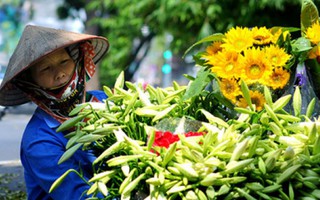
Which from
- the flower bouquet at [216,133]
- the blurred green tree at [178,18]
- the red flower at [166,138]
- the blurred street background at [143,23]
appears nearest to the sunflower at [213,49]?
the flower bouquet at [216,133]

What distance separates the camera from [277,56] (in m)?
2.00

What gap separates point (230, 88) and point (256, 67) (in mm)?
109

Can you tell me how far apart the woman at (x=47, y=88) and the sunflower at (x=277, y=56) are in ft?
2.35

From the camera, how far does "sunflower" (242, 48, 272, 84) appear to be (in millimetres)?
1983

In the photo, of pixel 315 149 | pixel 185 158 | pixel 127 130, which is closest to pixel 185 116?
pixel 127 130

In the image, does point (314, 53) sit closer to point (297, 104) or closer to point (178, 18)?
point (297, 104)

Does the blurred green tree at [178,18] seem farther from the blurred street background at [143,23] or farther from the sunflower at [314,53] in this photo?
the sunflower at [314,53]

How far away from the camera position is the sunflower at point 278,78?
6.61ft

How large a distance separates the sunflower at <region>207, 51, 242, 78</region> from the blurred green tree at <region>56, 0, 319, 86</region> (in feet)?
25.1

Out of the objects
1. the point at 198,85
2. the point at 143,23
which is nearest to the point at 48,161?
the point at 198,85

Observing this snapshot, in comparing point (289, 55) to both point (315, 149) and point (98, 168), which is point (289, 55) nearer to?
point (315, 149)

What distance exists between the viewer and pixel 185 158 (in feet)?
5.82

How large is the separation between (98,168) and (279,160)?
1.99 ft

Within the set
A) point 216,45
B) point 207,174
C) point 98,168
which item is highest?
point 216,45
